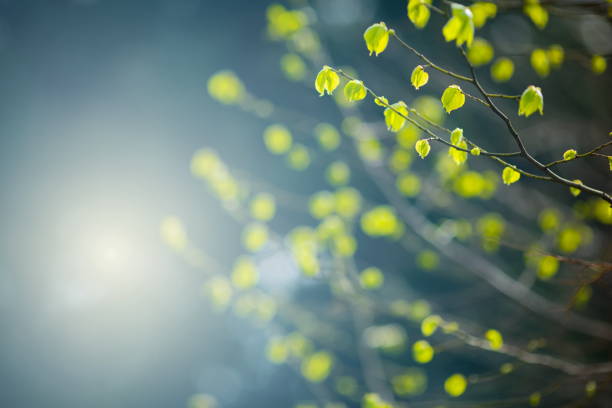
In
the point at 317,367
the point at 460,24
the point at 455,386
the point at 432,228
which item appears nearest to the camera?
the point at 460,24

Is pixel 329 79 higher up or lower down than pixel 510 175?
higher up

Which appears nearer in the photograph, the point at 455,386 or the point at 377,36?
the point at 377,36

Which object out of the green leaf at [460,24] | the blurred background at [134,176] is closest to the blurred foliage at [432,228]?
the green leaf at [460,24]

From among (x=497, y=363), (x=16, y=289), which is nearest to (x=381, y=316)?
(x=497, y=363)

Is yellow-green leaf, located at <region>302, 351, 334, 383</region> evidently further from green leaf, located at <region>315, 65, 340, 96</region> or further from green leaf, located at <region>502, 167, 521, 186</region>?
green leaf, located at <region>315, 65, 340, 96</region>

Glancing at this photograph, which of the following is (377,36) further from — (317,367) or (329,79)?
(317,367)

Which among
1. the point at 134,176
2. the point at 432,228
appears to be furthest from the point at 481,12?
the point at 134,176
